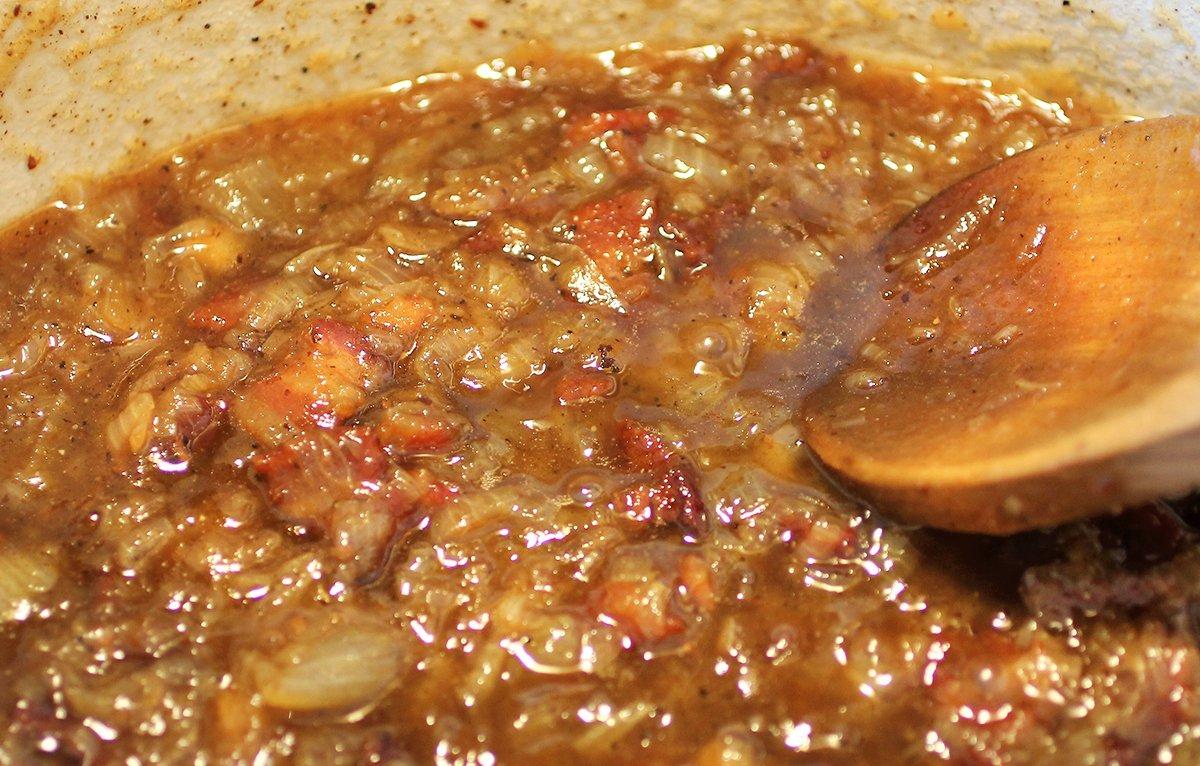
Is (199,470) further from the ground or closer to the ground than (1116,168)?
closer to the ground

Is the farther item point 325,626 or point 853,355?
point 853,355

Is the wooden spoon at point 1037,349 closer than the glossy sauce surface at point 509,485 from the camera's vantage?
Yes

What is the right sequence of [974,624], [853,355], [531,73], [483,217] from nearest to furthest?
[974,624] → [853,355] → [483,217] → [531,73]

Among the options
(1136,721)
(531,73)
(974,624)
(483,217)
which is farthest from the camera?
(531,73)

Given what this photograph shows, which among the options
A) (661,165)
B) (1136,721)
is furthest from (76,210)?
(1136,721)

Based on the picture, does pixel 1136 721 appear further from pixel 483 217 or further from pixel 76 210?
pixel 76 210
